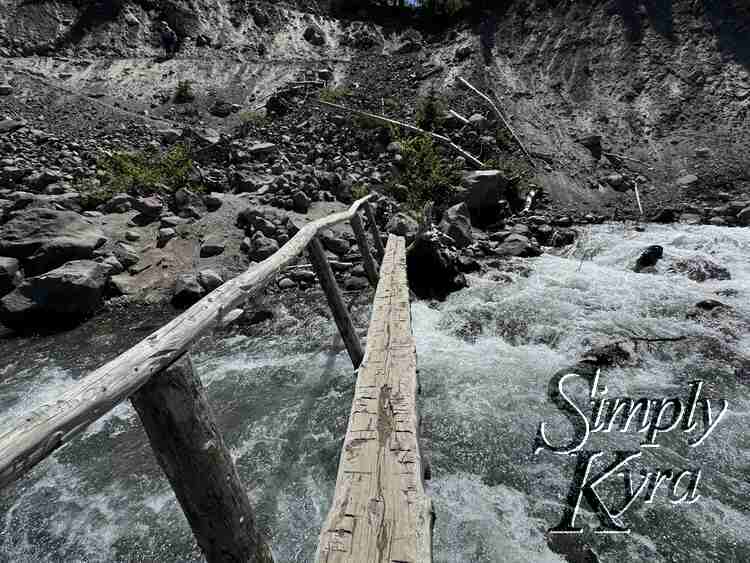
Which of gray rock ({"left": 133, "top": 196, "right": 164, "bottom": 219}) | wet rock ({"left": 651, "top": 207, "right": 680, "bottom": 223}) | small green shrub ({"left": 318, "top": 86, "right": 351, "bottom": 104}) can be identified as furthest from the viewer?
small green shrub ({"left": 318, "top": 86, "right": 351, "bottom": 104})

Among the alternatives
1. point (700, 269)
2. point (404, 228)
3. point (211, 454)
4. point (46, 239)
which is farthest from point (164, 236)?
point (700, 269)

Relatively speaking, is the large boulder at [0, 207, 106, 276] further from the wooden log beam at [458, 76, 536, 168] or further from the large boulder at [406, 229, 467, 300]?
the wooden log beam at [458, 76, 536, 168]

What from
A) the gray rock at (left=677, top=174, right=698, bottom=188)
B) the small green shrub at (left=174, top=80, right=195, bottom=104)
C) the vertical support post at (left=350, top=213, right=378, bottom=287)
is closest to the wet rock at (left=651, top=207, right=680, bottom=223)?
Result: the gray rock at (left=677, top=174, right=698, bottom=188)

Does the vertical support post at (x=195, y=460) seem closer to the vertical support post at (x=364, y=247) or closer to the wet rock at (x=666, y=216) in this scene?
the vertical support post at (x=364, y=247)

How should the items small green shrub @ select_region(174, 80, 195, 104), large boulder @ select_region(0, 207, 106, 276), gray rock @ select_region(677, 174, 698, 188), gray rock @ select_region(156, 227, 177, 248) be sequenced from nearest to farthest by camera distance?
large boulder @ select_region(0, 207, 106, 276) < gray rock @ select_region(156, 227, 177, 248) < gray rock @ select_region(677, 174, 698, 188) < small green shrub @ select_region(174, 80, 195, 104)

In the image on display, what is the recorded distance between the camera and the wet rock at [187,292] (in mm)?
6461

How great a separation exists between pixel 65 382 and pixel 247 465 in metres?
3.33

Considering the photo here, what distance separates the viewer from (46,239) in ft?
22.1

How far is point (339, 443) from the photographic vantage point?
371 cm

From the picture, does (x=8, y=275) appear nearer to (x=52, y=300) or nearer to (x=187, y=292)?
(x=52, y=300)

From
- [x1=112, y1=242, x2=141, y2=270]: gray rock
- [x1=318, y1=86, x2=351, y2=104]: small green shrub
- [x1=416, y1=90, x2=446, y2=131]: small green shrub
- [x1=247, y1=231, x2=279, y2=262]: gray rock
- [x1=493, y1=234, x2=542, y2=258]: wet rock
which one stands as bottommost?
[x1=493, y1=234, x2=542, y2=258]: wet rock

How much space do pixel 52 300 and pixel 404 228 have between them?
6515 millimetres

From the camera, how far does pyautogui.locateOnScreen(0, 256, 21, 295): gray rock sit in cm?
625

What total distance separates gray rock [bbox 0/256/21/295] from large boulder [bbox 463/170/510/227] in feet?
30.7
